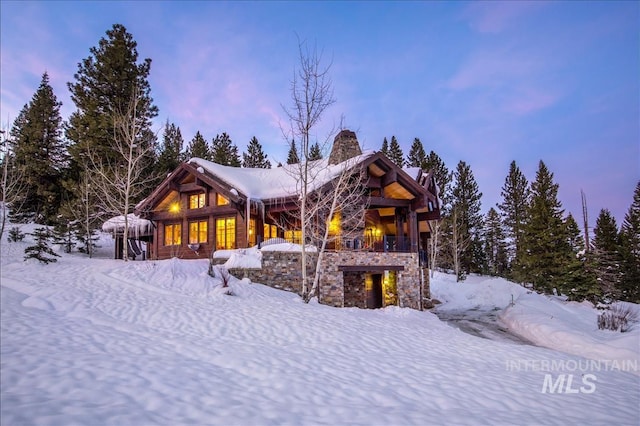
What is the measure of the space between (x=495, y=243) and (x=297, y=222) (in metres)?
34.7

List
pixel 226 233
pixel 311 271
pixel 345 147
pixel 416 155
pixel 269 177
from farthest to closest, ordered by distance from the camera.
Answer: pixel 416 155, pixel 269 177, pixel 345 147, pixel 226 233, pixel 311 271

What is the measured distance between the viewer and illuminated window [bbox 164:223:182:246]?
20.1m

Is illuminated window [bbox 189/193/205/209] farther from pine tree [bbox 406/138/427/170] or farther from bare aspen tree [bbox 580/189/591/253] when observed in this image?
bare aspen tree [bbox 580/189/591/253]

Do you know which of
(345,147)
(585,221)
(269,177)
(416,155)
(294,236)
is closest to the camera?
(294,236)

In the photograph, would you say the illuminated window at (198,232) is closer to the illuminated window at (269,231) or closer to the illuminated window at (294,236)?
the illuminated window at (269,231)

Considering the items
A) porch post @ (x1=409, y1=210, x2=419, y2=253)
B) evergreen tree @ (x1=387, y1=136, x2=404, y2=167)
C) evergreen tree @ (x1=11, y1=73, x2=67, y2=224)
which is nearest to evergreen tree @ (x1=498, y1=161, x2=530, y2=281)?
evergreen tree @ (x1=387, y1=136, x2=404, y2=167)

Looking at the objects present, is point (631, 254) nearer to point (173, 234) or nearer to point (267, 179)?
point (267, 179)

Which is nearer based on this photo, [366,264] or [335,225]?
[366,264]

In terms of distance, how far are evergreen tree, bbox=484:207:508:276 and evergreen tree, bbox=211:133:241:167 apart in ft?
107

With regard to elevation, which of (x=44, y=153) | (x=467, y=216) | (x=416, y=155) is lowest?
(x=467, y=216)

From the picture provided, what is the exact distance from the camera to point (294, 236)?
18.0 meters

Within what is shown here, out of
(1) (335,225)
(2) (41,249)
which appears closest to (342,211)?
(1) (335,225)

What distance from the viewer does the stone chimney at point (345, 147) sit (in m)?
18.8

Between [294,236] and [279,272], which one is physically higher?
[294,236]
